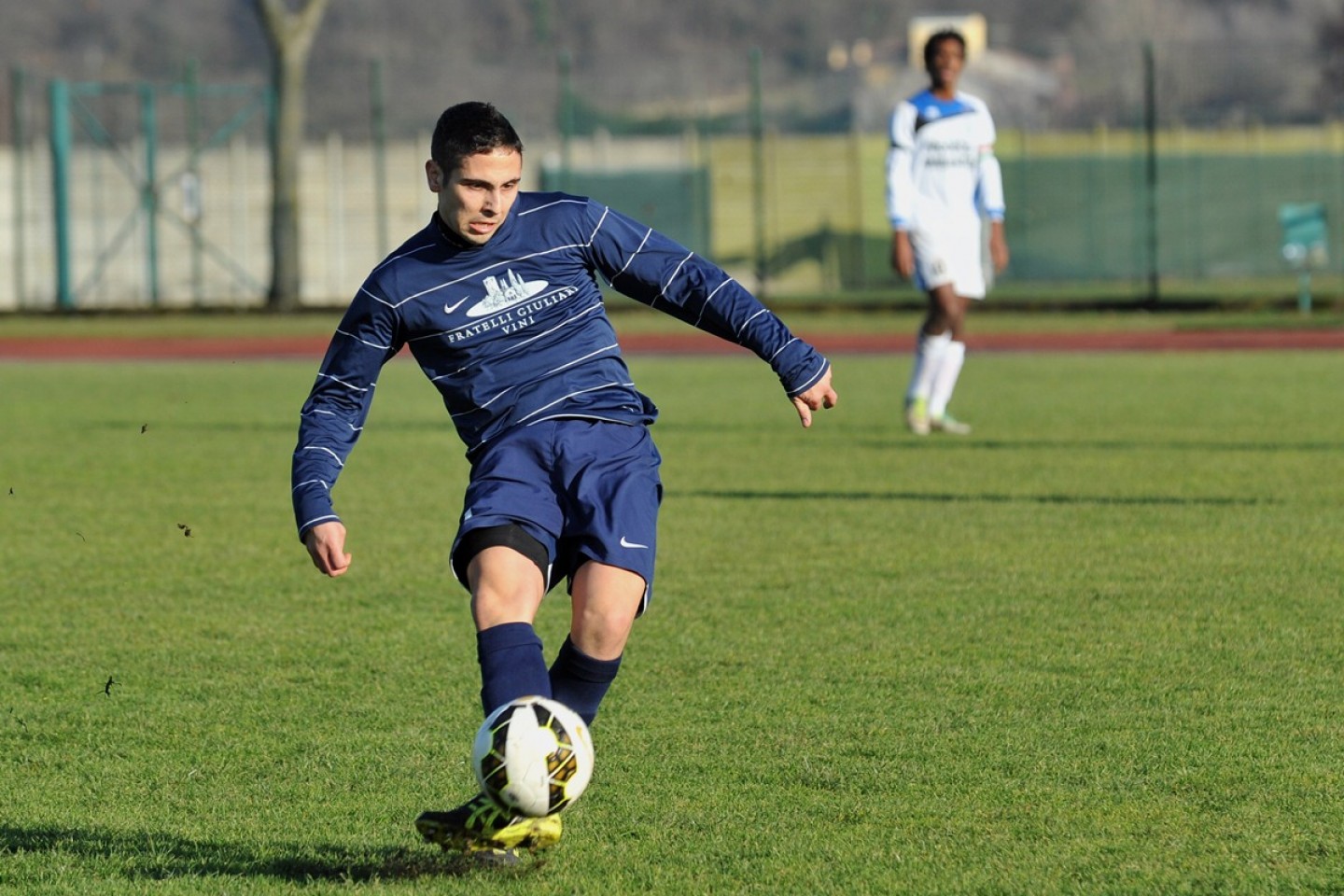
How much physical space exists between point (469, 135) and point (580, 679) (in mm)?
1195

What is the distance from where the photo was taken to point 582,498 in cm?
436

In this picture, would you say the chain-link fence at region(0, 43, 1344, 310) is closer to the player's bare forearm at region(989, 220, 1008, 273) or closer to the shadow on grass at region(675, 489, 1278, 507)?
the player's bare forearm at region(989, 220, 1008, 273)

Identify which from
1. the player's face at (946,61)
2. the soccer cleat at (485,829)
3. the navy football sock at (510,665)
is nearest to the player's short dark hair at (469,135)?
the navy football sock at (510,665)

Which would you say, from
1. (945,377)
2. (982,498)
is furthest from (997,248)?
(982,498)

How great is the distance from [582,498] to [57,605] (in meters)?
3.62

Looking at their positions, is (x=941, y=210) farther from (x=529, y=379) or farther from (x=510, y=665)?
(x=510, y=665)

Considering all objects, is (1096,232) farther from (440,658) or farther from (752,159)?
(440,658)

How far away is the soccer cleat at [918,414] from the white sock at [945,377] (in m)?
0.05

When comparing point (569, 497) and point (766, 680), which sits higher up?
point (569, 497)

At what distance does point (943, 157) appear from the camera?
12750mm

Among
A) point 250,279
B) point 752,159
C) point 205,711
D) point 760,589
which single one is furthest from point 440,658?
point 250,279

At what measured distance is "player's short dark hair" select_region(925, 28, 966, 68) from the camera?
12.0m

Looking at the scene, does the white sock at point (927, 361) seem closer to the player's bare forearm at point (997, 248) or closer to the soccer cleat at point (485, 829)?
the player's bare forearm at point (997, 248)

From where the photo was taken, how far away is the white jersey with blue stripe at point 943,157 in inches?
499
